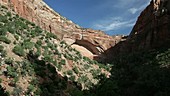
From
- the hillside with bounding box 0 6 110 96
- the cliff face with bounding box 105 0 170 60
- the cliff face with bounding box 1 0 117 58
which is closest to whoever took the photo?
the hillside with bounding box 0 6 110 96

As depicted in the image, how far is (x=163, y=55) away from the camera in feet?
106

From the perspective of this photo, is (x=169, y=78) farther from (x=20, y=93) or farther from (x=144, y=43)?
(x=144, y=43)

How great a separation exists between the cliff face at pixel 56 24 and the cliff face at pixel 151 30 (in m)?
3.50

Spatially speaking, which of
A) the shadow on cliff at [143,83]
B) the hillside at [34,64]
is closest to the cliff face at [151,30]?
the shadow on cliff at [143,83]

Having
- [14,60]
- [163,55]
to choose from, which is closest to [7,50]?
[14,60]

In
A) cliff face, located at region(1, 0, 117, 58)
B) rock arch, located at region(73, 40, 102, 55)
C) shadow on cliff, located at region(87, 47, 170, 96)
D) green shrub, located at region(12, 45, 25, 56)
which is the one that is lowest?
shadow on cliff, located at region(87, 47, 170, 96)

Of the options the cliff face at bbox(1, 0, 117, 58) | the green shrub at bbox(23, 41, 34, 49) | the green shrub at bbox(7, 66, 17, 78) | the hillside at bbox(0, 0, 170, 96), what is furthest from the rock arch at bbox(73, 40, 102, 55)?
the green shrub at bbox(7, 66, 17, 78)

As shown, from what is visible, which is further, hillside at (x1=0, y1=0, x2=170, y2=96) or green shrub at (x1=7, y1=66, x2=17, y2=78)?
hillside at (x1=0, y1=0, x2=170, y2=96)

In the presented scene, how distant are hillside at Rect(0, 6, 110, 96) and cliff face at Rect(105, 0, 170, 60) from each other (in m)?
12.0

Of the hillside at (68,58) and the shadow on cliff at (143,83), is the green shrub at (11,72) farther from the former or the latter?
the shadow on cliff at (143,83)

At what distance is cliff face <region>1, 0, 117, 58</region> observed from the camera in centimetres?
3469

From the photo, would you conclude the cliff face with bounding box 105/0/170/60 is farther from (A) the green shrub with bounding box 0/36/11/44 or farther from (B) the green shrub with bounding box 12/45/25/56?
(A) the green shrub with bounding box 0/36/11/44

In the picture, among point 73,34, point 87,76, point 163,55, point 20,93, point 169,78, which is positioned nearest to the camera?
point 20,93

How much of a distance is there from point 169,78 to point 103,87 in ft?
19.1
